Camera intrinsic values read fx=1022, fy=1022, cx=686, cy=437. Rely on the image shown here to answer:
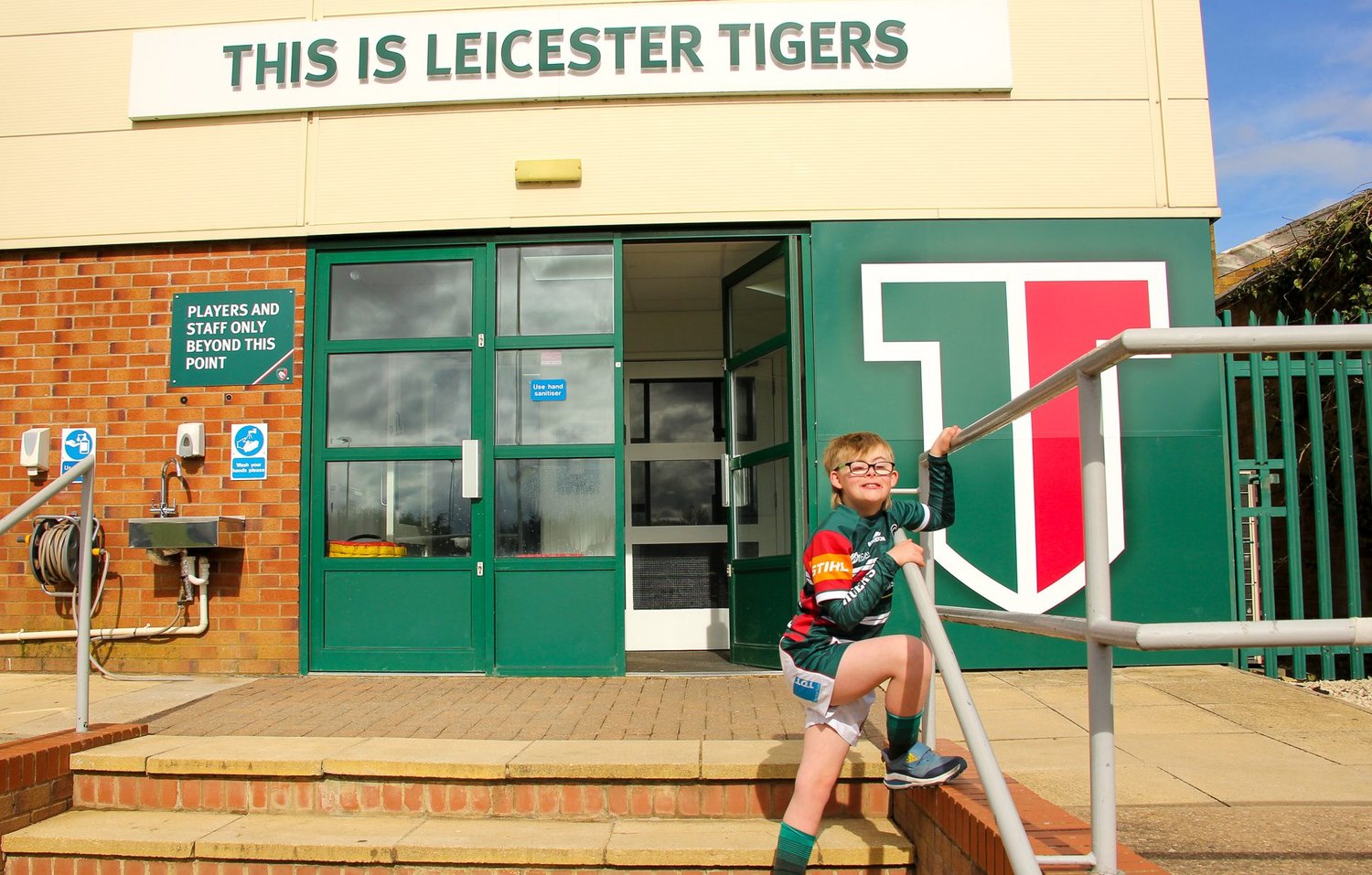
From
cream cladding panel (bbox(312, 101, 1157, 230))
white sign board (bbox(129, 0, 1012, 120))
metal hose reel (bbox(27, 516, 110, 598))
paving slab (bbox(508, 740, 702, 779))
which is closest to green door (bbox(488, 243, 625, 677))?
cream cladding panel (bbox(312, 101, 1157, 230))

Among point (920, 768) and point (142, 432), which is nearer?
point (920, 768)

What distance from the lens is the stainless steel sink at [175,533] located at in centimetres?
599

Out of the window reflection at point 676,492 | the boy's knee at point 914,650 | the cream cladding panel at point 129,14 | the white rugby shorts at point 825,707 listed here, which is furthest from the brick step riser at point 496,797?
the cream cladding panel at point 129,14

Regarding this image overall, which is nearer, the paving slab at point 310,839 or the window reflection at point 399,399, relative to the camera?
the paving slab at point 310,839

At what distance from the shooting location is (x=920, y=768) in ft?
10.0

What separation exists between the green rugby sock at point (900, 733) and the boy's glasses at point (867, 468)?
70 centimetres

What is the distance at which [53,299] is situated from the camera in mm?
6562

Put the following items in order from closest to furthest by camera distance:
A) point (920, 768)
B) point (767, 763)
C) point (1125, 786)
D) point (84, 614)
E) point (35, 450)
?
point (920, 768) → point (1125, 786) → point (767, 763) → point (84, 614) → point (35, 450)

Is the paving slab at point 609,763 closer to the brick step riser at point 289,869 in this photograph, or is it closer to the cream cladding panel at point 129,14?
the brick step riser at point 289,869

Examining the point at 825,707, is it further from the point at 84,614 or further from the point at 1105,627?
the point at 84,614

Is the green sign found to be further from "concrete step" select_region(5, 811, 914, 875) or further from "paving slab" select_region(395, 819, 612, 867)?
"paving slab" select_region(395, 819, 612, 867)

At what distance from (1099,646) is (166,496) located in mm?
5785

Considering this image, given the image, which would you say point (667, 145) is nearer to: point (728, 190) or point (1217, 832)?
point (728, 190)

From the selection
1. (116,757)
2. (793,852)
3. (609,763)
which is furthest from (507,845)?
(116,757)
